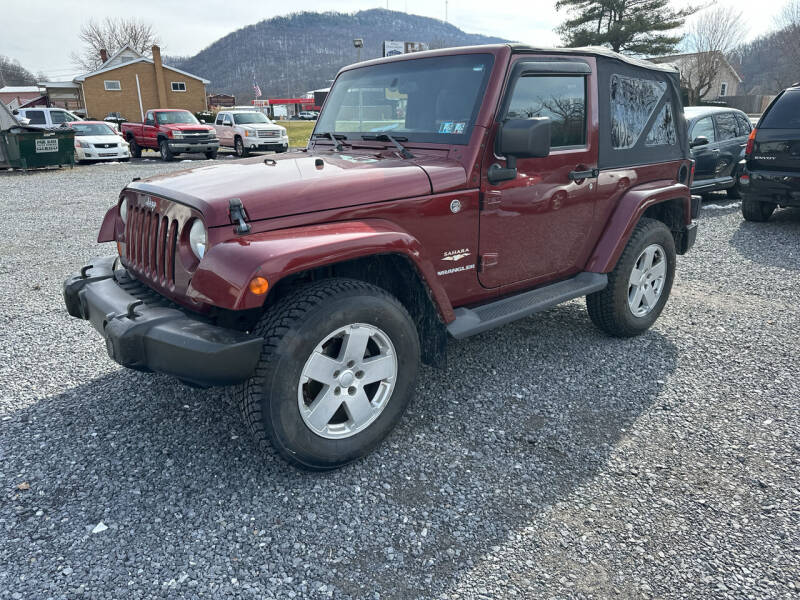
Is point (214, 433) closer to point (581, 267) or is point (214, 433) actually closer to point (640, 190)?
point (581, 267)

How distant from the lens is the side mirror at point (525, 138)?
9.76 feet

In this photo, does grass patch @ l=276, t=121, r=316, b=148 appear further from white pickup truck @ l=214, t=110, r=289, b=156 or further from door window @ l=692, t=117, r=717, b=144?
door window @ l=692, t=117, r=717, b=144

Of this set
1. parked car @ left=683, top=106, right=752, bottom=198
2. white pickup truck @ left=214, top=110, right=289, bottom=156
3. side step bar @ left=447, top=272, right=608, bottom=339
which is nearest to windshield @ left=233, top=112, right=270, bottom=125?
white pickup truck @ left=214, top=110, right=289, bottom=156

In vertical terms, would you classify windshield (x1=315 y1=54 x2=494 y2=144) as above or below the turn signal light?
above

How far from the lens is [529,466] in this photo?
2922 millimetres

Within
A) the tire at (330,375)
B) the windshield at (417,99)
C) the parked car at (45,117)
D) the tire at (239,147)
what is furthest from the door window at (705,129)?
the parked car at (45,117)

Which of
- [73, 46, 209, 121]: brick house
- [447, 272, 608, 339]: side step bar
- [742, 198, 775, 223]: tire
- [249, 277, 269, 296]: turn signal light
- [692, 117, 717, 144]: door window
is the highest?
[73, 46, 209, 121]: brick house

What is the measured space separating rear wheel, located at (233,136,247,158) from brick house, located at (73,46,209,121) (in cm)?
2796

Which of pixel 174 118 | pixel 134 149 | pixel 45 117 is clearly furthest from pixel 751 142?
pixel 45 117

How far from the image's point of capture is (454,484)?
2783mm

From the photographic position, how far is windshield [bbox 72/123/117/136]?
19.8m

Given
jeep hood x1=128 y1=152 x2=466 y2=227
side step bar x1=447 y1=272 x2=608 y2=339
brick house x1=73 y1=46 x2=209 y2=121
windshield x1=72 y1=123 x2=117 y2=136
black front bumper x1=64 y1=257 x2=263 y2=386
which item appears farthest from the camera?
brick house x1=73 y1=46 x2=209 y2=121

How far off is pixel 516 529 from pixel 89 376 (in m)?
2.92

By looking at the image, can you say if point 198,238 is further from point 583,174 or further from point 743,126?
point 743,126
